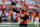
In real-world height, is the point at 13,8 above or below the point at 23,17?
above

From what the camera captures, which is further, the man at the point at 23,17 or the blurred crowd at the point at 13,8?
the blurred crowd at the point at 13,8

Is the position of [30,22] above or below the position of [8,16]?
below

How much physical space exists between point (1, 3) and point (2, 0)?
10cm

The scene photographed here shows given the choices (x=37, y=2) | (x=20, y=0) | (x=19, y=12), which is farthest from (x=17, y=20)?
(x=37, y=2)

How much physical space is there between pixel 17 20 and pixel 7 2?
680 millimetres

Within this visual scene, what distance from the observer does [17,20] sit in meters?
3.49

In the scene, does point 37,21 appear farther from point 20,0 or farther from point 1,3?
point 1,3

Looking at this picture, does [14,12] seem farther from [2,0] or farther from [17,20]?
[2,0]

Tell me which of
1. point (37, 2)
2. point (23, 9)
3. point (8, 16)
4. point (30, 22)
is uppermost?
point (37, 2)

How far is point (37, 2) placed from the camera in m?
3.54

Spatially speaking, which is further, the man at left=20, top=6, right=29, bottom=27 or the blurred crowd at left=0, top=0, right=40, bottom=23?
the blurred crowd at left=0, top=0, right=40, bottom=23

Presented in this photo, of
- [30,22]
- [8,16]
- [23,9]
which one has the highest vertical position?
[23,9]

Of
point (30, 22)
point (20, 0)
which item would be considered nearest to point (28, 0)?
point (20, 0)

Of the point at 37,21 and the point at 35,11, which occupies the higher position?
the point at 35,11
